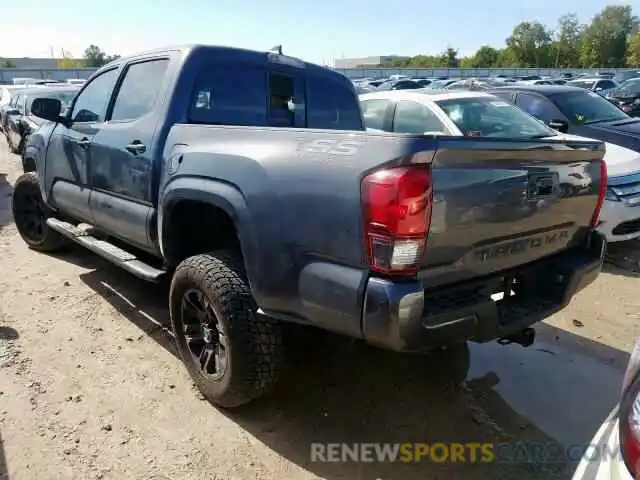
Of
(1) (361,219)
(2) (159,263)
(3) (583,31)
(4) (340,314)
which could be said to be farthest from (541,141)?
(3) (583,31)

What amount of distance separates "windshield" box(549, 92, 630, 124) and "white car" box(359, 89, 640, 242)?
0.95 metres

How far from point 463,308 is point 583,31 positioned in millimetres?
102858

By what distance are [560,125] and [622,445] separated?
6.63 meters

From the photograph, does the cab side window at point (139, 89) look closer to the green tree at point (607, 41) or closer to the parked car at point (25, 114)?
the parked car at point (25, 114)

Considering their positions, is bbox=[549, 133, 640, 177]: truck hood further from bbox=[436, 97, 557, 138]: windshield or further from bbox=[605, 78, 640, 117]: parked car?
bbox=[605, 78, 640, 117]: parked car

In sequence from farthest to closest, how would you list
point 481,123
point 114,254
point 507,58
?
point 507,58, point 481,123, point 114,254

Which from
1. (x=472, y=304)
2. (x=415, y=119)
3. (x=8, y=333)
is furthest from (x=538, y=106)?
(x=8, y=333)

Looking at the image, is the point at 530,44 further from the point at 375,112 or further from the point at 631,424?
the point at 631,424

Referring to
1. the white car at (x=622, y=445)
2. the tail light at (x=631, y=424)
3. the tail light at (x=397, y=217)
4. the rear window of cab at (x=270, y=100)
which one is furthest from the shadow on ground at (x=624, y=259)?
the tail light at (x=631, y=424)

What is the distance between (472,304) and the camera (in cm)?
243

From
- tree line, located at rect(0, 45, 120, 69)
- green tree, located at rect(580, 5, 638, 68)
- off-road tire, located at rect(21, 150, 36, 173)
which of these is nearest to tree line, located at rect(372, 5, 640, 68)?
green tree, located at rect(580, 5, 638, 68)

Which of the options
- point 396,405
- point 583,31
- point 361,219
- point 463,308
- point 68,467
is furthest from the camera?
point 583,31

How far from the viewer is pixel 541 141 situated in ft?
8.75

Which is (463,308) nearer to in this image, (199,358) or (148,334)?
(199,358)
